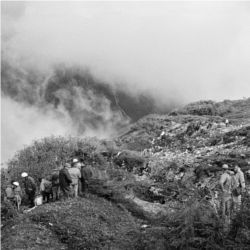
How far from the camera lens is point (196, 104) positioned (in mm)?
56938

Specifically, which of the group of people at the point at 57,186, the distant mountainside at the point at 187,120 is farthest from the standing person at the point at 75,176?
the distant mountainside at the point at 187,120

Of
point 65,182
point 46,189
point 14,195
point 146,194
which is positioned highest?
point 65,182

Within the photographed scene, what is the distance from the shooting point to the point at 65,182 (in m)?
22.8

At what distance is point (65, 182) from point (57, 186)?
80 centimetres

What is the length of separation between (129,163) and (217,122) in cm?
1061

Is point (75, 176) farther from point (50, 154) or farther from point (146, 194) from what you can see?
point (50, 154)

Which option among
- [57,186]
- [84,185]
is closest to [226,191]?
[84,185]

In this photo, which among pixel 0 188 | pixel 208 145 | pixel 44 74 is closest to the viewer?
pixel 0 188

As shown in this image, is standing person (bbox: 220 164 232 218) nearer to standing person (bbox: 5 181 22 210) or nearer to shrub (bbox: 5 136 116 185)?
standing person (bbox: 5 181 22 210)

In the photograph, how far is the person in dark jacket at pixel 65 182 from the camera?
22719 millimetres

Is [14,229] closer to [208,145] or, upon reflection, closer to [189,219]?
[189,219]

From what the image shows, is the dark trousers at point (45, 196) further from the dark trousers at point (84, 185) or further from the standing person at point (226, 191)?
the standing person at point (226, 191)

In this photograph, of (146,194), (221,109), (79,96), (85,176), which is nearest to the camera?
(85,176)

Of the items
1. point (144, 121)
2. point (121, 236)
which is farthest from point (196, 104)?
point (121, 236)
